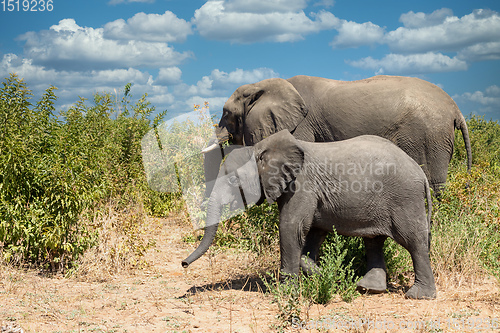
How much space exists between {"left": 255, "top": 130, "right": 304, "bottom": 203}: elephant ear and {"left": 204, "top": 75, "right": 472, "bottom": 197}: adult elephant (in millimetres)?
3576

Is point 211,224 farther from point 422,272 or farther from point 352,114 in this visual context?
point 352,114

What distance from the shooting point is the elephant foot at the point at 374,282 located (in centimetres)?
621

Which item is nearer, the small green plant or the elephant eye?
the small green plant

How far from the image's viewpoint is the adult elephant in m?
8.94

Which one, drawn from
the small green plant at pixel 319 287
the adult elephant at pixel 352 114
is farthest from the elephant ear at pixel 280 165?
the adult elephant at pixel 352 114

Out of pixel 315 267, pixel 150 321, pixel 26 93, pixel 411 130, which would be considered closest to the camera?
pixel 150 321

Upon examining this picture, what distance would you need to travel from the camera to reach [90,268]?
7578 millimetres

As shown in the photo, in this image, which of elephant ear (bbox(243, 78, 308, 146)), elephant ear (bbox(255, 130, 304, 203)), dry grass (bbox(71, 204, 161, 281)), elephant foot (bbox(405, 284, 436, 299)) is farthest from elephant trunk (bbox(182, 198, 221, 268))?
elephant ear (bbox(243, 78, 308, 146))

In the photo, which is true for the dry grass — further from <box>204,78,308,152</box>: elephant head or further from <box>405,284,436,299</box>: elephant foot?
<box>405,284,436,299</box>: elephant foot

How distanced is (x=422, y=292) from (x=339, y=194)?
5.10 feet

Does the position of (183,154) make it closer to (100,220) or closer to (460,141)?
(100,220)

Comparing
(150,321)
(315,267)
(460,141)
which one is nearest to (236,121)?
(315,267)

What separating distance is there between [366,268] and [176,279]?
9.62ft

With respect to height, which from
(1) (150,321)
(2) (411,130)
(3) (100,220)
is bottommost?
(1) (150,321)
